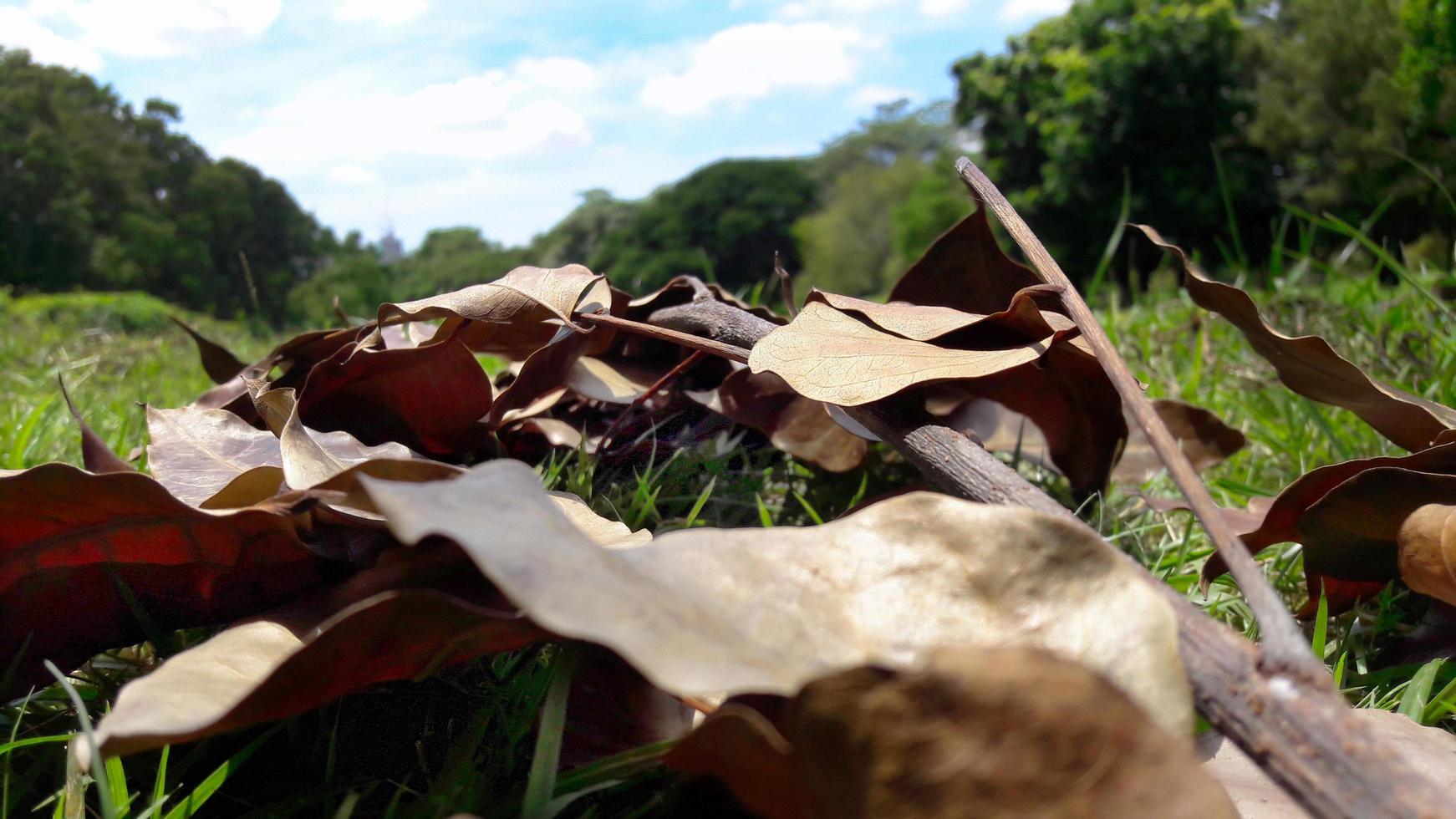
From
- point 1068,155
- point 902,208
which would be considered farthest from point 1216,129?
point 902,208

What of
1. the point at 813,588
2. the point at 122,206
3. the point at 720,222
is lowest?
the point at 813,588

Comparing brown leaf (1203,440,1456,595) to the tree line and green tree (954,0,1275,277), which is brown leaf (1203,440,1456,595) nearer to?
the tree line

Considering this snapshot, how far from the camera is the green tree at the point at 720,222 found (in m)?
42.4

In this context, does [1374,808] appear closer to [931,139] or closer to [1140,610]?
[1140,610]

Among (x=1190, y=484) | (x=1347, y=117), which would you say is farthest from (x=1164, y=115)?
(x=1190, y=484)

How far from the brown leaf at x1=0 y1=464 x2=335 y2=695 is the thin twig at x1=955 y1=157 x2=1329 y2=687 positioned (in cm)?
56

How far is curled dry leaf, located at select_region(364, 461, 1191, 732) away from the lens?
1.11ft

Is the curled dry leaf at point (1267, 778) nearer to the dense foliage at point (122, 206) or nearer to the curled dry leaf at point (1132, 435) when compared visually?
the curled dry leaf at point (1132, 435)

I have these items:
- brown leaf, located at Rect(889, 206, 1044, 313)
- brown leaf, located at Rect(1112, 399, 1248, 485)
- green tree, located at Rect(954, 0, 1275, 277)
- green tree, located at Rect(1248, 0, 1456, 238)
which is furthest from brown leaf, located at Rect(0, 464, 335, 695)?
green tree, located at Rect(954, 0, 1275, 277)

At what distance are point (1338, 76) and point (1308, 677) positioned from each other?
2106 cm

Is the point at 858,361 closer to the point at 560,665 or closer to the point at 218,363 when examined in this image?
the point at 560,665

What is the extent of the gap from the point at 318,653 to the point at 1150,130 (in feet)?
85.9

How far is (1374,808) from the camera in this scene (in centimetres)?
32

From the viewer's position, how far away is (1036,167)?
25.1 metres
